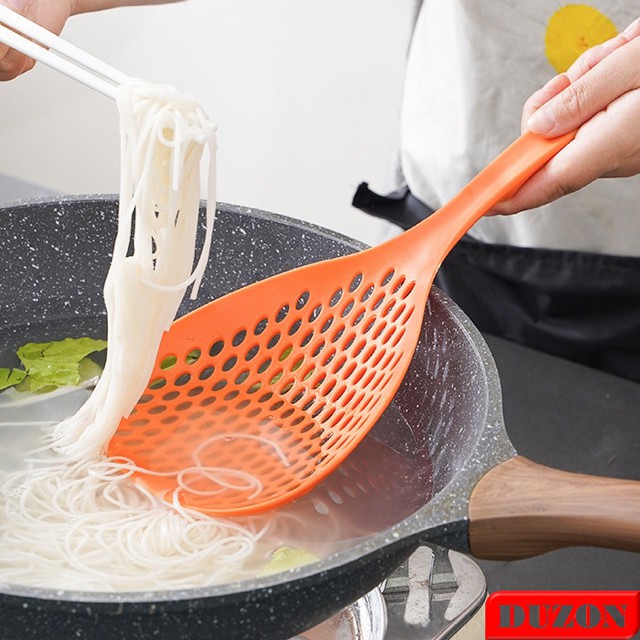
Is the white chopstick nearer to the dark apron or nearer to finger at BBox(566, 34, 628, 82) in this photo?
finger at BBox(566, 34, 628, 82)

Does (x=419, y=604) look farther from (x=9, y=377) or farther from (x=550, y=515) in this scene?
(x=9, y=377)

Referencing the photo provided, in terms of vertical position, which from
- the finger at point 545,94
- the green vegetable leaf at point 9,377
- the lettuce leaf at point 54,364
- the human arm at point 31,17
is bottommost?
the green vegetable leaf at point 9,377

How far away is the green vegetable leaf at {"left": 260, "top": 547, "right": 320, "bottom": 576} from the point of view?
964 mm

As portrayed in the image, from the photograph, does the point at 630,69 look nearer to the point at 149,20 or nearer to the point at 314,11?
A: the point at 314,11

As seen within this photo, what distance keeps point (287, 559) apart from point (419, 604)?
136 mm

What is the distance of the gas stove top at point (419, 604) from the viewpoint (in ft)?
2.97

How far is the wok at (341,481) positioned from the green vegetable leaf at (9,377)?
0.02 m

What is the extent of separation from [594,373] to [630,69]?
518mm

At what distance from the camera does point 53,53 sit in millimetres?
937

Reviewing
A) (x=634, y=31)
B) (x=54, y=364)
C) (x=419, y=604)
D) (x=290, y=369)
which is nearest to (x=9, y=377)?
(x=54, y=364)

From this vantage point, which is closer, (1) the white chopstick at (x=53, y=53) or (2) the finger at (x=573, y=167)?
(1) the white chopstick at (x=53, y=53)

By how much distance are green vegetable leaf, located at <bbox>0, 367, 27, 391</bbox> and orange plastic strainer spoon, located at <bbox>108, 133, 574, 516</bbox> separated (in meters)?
0.16

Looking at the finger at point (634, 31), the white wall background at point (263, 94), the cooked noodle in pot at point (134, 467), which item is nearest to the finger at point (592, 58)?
the finger at point (634, 31)

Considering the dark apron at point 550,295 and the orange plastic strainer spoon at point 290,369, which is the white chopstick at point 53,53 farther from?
the dark apron at point 550,295
